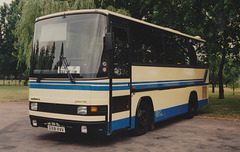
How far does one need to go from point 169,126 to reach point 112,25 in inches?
185

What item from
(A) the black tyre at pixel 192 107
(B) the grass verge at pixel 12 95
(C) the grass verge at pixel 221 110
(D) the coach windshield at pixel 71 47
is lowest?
(C) the grass verge at pixel 221 110

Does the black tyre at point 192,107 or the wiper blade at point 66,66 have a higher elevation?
the wiper blade at point 66,66

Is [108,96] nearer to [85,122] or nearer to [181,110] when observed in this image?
[85,122]

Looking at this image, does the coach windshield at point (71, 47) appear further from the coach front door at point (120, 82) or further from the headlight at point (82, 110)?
the headlight at point (82, 110)

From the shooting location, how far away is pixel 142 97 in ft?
28.5

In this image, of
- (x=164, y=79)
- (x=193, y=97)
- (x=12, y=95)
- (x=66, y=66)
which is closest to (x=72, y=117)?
(x=66, y=66)

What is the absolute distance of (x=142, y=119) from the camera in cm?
870

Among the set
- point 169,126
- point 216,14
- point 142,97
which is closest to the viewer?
point 142,97

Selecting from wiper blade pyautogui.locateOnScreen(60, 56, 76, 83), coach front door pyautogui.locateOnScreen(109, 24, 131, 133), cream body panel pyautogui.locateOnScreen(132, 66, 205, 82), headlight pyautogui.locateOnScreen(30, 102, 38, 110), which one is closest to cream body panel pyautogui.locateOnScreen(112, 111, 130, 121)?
coach front door pyautogui.locateOnScreen(109, 24, 131, 133)

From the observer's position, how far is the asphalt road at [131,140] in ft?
23.2

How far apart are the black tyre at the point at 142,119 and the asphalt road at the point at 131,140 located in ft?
0.61

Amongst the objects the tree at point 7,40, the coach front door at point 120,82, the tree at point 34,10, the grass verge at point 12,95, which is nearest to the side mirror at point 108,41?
the coach front door at point 120,82

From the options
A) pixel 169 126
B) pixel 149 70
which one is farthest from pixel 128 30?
pixel 169 126

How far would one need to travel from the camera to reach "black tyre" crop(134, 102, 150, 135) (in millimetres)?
8477
